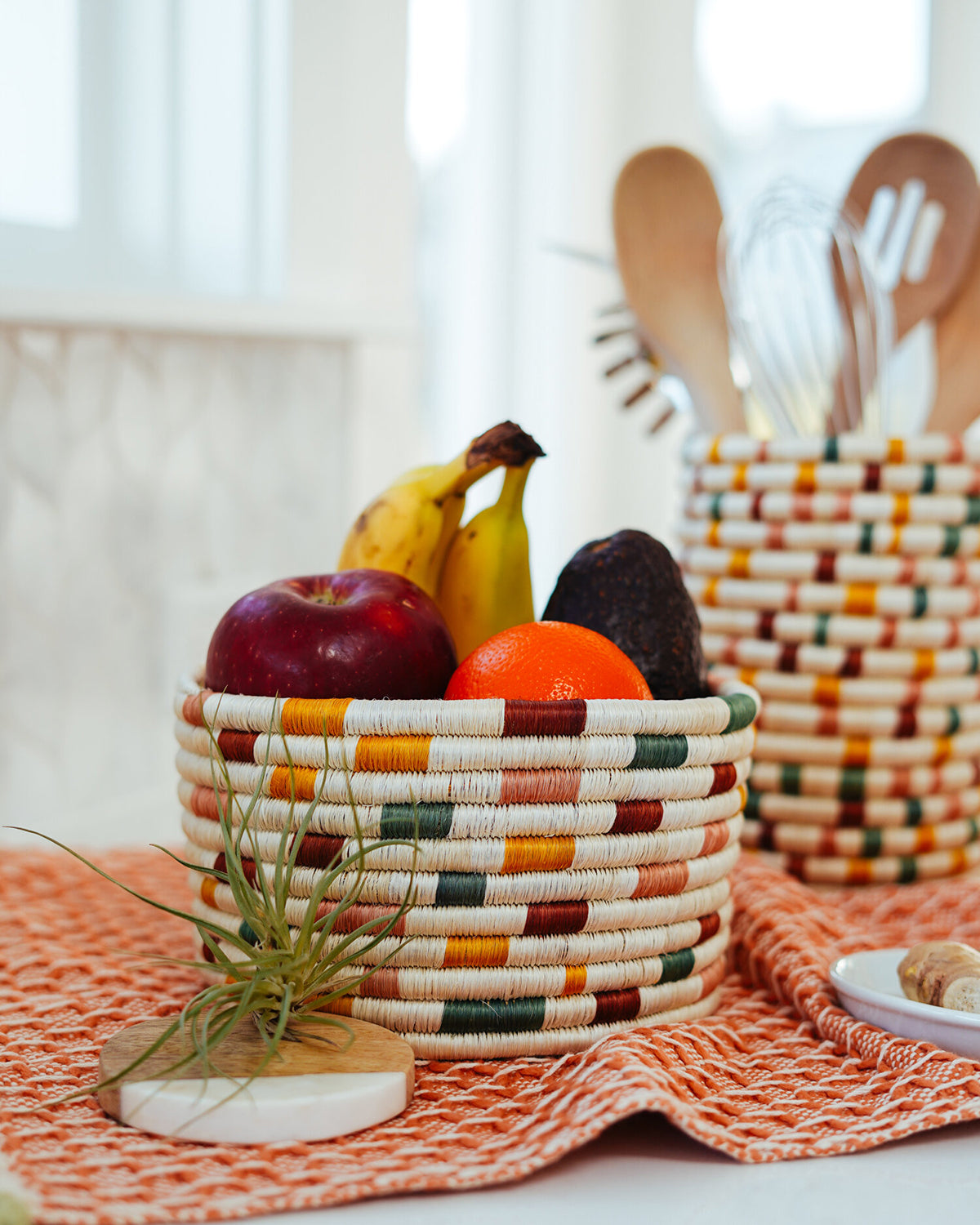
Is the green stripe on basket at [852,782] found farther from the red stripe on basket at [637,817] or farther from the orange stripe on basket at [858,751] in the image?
the red stripe on basket at [637,817]

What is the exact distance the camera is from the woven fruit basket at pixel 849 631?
1.95 ft

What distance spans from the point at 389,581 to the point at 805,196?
423 millimetres

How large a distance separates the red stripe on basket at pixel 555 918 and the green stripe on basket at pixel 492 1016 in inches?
0.9

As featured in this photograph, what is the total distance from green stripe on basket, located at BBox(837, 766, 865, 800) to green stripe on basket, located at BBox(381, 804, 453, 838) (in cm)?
30

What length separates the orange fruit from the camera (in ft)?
1.34

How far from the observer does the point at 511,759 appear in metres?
0.37

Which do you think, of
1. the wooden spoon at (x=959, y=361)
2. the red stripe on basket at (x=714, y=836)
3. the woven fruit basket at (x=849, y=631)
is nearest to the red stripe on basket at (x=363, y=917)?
the red stripe on basket at (x=714, y=836)

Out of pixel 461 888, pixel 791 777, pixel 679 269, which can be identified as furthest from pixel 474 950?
pixel 679 269

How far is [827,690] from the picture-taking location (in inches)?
23.9

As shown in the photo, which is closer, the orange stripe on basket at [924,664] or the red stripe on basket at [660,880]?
the red stripe on basket at [660,880]

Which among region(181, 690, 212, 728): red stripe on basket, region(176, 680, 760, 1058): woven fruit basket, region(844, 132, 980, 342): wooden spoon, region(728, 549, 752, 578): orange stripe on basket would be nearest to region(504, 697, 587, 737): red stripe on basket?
region(176, 680, 760, 1058): woven fruit basket

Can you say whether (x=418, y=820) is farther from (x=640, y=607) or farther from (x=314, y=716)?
(x=640, y=607)

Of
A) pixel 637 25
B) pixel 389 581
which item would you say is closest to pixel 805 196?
pixel 389 581

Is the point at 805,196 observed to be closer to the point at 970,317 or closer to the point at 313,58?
the point at 970,317
